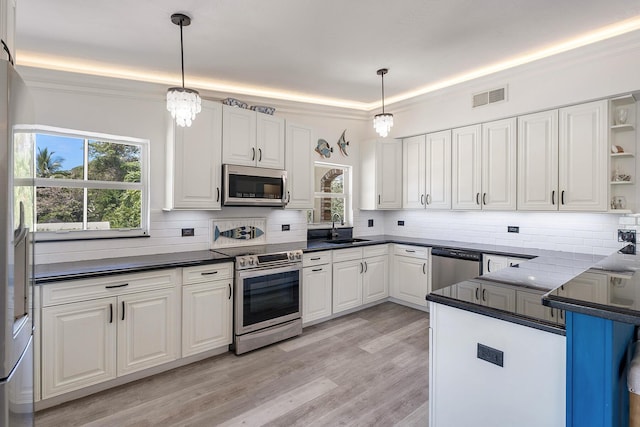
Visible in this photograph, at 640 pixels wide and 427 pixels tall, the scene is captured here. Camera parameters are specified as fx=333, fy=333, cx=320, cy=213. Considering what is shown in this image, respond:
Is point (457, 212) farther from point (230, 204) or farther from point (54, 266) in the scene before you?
point (54, 266)

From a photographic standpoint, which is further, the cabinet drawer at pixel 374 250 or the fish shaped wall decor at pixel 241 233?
the cabinet drawer at pixel 374 250

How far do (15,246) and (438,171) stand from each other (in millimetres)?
4228

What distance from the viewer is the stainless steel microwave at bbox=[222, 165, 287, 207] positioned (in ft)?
11.3

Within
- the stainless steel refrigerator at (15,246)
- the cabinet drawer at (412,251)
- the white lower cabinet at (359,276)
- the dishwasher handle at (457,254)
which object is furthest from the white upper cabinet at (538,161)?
the stainless steel refrigerator at (15,246)

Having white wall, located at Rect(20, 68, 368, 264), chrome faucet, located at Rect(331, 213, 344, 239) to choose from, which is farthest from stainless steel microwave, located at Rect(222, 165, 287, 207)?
chrome faucet, located at Rect(331, 213, 344, 239)

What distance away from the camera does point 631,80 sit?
2.89m

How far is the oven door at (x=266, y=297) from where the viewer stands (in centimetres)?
316

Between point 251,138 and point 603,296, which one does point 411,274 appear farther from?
point 603,296

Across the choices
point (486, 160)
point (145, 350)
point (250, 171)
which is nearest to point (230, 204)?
point (250, 171)

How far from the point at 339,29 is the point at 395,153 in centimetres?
247

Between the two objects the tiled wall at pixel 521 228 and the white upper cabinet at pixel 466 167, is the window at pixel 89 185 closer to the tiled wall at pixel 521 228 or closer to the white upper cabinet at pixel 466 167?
the tiled wall at pixel 521 228

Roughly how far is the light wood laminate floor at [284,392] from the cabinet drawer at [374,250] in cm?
118

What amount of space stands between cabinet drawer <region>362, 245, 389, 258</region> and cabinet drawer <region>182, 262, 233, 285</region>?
1.86 metres

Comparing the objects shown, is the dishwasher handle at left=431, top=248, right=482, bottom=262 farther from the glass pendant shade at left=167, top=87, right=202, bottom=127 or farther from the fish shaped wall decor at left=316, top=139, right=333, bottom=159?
the glass pendant shade at left=167, top=87, right=202, bottom=127
